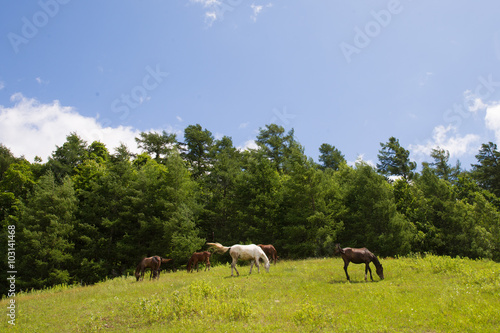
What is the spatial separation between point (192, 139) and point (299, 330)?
4239cm

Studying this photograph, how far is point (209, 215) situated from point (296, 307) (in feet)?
92.6

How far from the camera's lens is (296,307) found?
32.6 ft

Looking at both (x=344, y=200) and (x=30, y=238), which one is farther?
(x=344, y=200)

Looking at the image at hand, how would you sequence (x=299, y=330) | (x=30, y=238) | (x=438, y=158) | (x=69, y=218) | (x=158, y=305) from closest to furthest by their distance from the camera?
(x=299, y=330) < (x=158, y=305) < (x=30, y=238) < (x=69, y=218) < (x=438, y=158)

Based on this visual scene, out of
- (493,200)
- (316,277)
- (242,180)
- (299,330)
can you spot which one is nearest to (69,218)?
(242,180)

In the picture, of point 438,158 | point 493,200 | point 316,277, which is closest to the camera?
point 316,277

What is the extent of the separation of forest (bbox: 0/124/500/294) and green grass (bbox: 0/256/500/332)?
16.5 m

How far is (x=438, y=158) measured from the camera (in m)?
56.0

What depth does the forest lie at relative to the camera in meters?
30.2

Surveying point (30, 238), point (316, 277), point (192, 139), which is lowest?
point (316, 277)

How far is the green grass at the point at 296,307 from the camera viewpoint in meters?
8.01

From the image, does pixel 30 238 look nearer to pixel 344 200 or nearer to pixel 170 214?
pixel 170 214

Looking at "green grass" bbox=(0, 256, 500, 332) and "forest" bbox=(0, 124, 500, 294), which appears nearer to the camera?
"green grass" bbox=(0, 256, 500, 332)

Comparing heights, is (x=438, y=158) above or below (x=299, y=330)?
above
